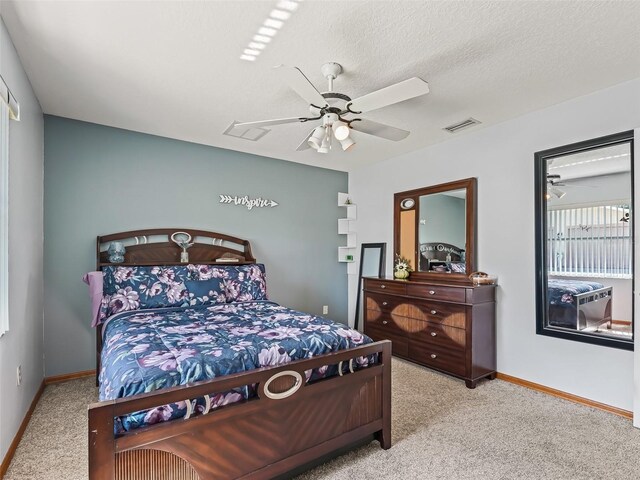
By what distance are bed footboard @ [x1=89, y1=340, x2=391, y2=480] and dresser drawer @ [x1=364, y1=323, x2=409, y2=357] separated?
5.79 ft

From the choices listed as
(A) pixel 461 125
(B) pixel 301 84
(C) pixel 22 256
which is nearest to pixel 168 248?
(C) pixel 22 256

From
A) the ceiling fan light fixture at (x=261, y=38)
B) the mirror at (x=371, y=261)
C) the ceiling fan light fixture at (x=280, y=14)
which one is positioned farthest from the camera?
the mirror at (x=371, y=261)

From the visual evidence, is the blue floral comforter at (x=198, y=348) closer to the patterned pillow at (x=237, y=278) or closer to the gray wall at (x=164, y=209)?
the patterned pillow at (x=237, y=278)

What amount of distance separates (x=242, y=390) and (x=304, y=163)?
12.6 ft

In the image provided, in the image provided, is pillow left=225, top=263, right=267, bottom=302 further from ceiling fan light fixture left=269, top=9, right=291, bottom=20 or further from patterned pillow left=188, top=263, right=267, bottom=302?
ceiling fan light fixture left=269, top=9, right=291, bottom=20

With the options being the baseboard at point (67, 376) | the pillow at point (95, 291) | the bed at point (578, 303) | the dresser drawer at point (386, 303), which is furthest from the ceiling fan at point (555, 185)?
the baseboard at point (67, 376)

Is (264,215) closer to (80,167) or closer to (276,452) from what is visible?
(80,167)

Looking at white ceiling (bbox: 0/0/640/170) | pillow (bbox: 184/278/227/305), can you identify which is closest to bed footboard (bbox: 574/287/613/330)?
white ceiling (bbox: 0/0/640/170)

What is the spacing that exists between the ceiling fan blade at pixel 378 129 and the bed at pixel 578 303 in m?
1.94

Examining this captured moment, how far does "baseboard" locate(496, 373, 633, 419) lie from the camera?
2736 mm

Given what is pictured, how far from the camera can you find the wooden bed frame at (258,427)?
1.48 meters

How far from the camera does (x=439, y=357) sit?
3604 mm

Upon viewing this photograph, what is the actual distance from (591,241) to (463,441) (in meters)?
1.99

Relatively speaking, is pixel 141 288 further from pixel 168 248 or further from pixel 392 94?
pixel 392 94
